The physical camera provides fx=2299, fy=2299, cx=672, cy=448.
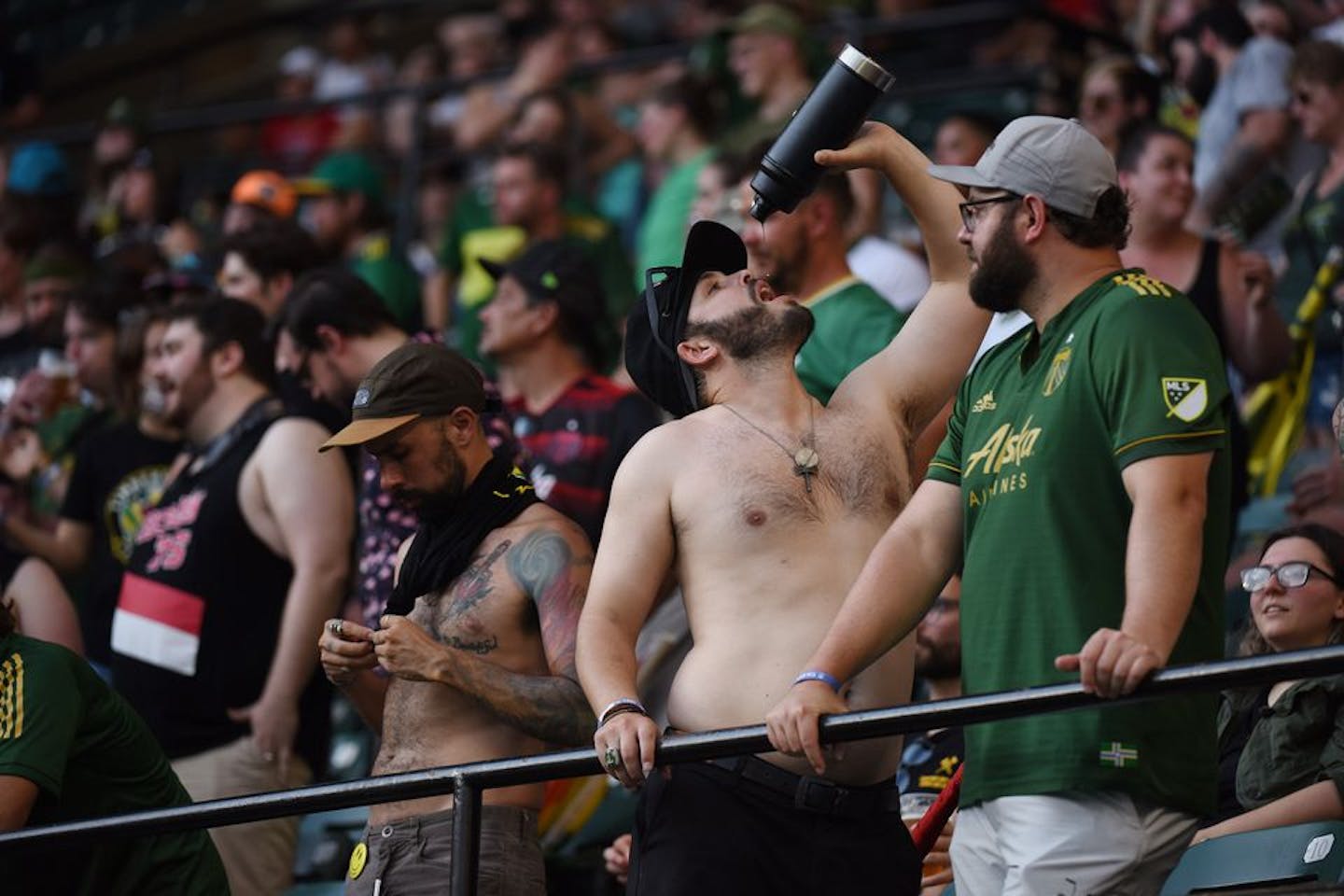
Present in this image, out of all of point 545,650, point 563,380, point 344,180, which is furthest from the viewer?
point 344,180

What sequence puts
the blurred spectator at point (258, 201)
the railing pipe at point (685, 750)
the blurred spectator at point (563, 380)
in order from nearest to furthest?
1. the railing pipe at point (685, 750)
2. the blurred spectator at point (563, 380)
3. the blurred spectator at point (258, 201)

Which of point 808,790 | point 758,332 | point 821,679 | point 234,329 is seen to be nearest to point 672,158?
point 234,329

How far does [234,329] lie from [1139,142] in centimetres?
305

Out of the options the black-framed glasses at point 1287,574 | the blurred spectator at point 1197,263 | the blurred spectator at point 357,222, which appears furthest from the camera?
the blurred spectator at point 357,222

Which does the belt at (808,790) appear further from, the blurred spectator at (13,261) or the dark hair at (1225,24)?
the blurred spectator at (13,261)

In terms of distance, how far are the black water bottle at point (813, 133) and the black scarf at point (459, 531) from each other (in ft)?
3.20

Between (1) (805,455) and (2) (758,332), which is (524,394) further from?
(1) (805,455)

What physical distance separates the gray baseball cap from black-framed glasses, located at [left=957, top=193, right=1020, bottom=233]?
2 cm

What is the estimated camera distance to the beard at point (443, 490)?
5.38 metres

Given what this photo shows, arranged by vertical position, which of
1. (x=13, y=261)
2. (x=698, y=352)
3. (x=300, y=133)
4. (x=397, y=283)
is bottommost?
(x=698, y=352)

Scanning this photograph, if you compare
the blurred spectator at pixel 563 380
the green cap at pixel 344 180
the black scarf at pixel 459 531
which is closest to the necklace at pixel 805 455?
the black scarf at pixel 459 531

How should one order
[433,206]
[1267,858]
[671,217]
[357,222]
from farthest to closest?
[433,206], [357,222], [671,217], [1267,858]

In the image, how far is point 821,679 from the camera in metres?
4.25

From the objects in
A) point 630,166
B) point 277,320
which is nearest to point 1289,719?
point 277,320
